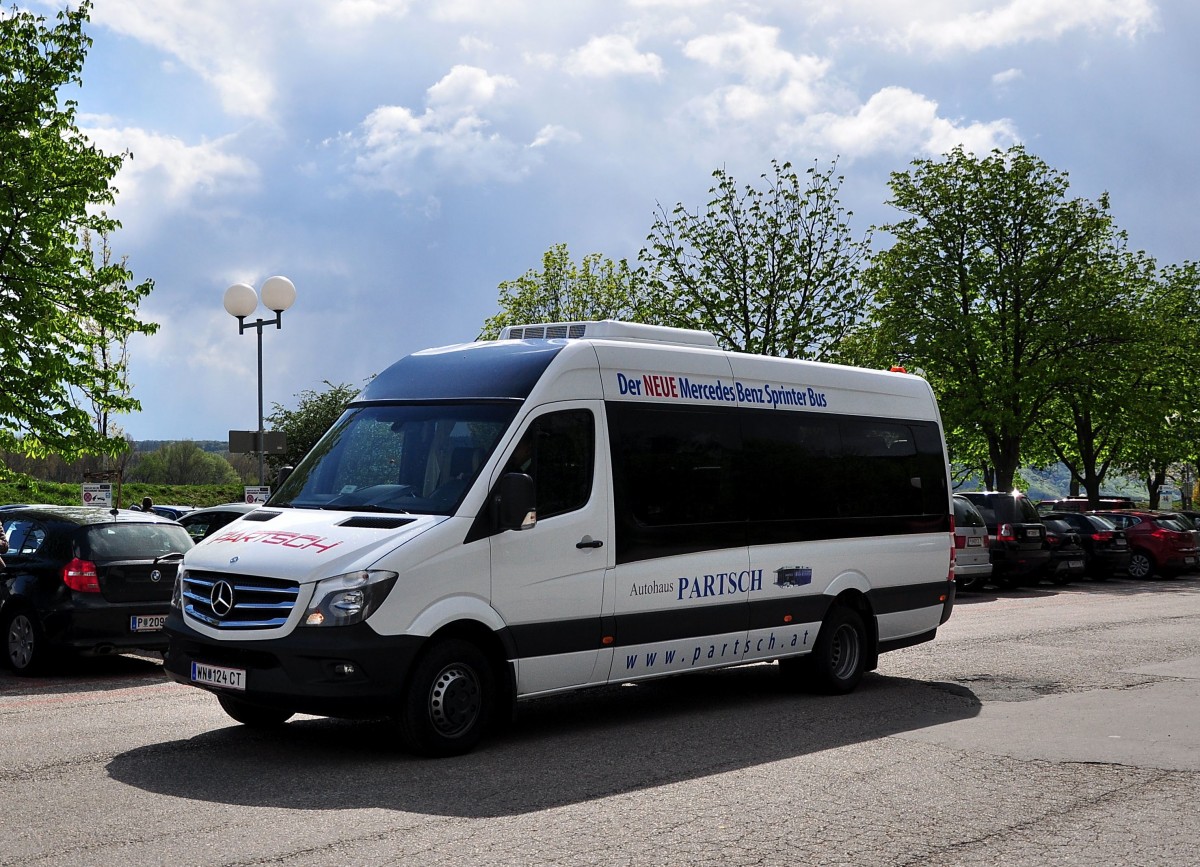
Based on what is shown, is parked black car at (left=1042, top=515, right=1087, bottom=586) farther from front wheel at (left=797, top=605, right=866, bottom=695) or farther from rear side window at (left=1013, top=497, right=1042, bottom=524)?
front wheel at (left=797, top=605, right=866, bottom=695)

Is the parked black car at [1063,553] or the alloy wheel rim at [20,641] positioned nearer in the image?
the alloy wheel rim at [20,641]

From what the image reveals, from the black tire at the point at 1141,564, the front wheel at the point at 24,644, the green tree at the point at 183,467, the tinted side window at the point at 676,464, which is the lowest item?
the black tire at the point at 1141,564

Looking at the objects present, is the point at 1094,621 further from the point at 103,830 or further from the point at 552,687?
the point at 103,830

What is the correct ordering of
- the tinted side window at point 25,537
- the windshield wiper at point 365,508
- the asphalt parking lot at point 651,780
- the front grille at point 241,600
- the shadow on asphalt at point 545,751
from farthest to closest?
1. the tinted side window at point 25,537
2. the windshield wiper at point 365,508
3. the front grille at point 241,600
4. the shadow on asphalt at point 545,751
5. the asphalt parking lot at point 651,780

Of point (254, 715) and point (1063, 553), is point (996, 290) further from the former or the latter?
point (254, 715)

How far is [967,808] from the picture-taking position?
263 inches

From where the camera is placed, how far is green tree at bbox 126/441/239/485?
79.9 m

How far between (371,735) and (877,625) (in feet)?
15.3

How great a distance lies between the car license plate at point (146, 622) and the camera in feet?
39.6

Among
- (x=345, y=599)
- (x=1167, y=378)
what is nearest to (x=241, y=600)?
(x=345, y=599)

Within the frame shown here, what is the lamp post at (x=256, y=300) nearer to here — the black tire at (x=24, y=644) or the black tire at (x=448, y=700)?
the black tire at (x=24, y=644)

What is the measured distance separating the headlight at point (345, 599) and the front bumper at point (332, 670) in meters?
0.06

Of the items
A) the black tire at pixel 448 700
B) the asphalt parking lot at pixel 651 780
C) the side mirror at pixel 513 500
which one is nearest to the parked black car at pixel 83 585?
the asphalt parking lot at pixel 651 780

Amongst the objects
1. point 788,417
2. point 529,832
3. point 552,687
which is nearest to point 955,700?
point 788,417
